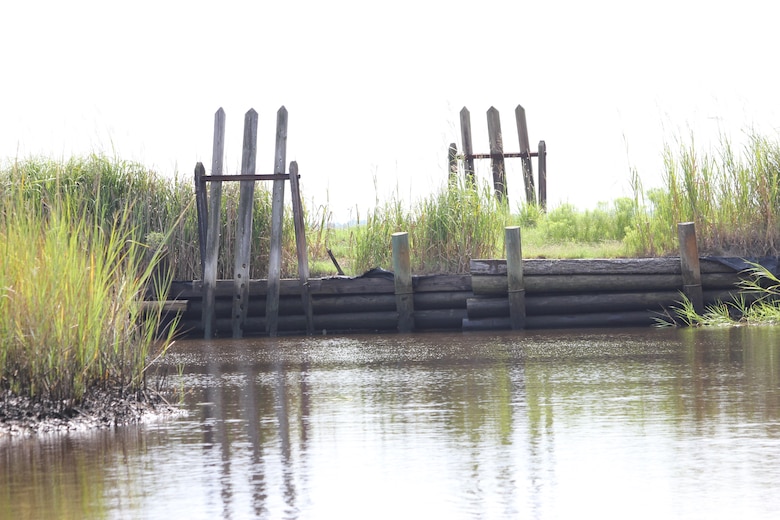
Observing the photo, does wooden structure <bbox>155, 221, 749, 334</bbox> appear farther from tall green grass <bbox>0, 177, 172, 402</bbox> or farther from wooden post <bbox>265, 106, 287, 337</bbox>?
tall green grass <bbox>0, 177, 172, 402</bbox>

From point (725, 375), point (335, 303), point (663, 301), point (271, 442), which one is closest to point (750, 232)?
point (663, 301)

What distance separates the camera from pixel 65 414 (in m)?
6.74

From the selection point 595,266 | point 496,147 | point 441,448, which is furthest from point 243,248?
point 441,448

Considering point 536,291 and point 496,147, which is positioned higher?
Result: point 496,147

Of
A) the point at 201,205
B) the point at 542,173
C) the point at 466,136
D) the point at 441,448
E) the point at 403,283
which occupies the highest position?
the point at 466,136

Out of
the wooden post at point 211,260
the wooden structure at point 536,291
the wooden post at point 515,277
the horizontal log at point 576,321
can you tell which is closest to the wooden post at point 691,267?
the wooden structure at point 536,291

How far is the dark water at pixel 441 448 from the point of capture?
4348 mm

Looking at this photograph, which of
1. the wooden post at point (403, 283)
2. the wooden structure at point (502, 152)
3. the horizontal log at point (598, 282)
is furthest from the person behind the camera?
the wooden structure at point (502, 152)

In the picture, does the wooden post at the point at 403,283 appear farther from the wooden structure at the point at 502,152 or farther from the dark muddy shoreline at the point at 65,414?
the dark muddy shoreline at the point at 65,414

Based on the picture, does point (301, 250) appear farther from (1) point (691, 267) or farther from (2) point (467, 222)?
(1) point (691, 267)

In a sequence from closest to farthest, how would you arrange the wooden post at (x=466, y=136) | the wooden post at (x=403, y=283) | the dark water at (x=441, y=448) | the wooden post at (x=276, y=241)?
the dark water at (x=441, y=448) < the wooden post at (x=403, y=283) < the wooden post at (x=276, y=241) < the wooden post at (x=466, y=136)

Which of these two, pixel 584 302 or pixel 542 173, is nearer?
pixel 584 302

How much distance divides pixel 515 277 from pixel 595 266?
118 centimetres

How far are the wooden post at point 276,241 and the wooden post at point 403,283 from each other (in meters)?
1.76
